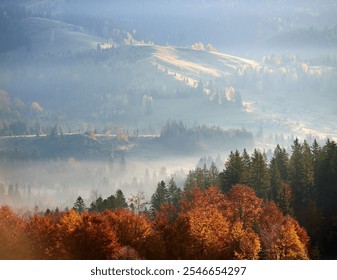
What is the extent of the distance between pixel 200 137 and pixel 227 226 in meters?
127

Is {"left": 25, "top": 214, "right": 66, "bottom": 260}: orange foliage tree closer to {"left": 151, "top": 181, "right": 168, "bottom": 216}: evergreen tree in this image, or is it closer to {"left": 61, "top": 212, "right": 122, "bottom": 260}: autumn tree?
{"left": 61, "top": 212, "right": 122, "bottom": 260}: autumn tree

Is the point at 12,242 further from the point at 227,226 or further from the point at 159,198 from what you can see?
the point at 159,198

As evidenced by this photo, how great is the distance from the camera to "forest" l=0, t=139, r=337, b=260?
12.8 m

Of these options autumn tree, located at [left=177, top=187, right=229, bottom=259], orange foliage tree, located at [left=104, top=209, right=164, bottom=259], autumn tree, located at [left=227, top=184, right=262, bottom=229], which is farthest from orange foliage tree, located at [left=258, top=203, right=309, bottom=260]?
orange foliage tree, located at [left=104, top=209, right=164, bottom=259]

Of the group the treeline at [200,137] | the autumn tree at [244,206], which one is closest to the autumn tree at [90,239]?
the autumn tree at [244,206]

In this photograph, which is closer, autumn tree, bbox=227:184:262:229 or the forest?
the forest

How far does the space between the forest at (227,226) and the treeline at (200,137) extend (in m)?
104

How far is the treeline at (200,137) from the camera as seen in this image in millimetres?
131875

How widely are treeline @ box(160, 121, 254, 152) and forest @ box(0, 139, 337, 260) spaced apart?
10444 centimetres

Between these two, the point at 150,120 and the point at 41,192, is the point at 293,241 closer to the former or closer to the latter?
the point at 41,192

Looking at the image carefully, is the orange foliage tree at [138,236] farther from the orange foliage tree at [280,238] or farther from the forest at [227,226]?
the orange foliage tree at [280,238]

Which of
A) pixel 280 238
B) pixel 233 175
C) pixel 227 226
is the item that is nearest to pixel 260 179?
pixel 233 175
